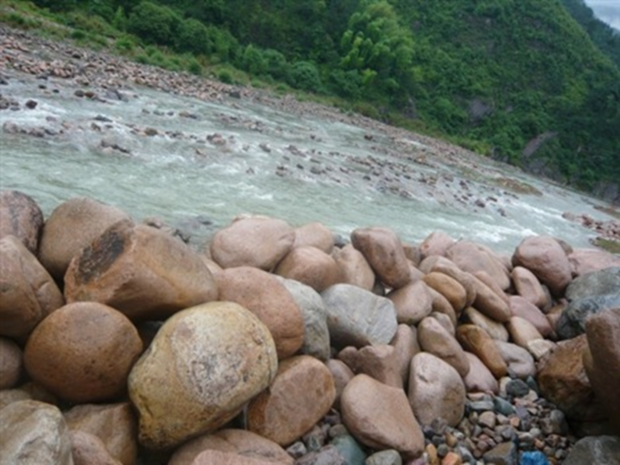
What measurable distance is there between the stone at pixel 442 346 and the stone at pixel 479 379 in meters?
0.08

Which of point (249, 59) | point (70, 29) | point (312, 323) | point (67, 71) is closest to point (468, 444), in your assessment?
point (312, 323)

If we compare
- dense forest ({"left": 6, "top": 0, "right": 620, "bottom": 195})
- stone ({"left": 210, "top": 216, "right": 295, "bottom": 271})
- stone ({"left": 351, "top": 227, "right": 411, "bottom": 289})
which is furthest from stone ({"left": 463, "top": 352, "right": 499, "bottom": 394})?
dense forest ({"left": 6, "top": 0, "right": 620, "bottom": 195})

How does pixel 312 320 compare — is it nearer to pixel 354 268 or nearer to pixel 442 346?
pixel 354 268

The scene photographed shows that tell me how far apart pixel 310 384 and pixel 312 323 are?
565mm

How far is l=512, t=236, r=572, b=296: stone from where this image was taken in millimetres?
7180

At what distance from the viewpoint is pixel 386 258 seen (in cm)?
539

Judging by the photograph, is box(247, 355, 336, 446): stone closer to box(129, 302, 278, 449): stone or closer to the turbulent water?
box(129, 302, 278, 449): stone

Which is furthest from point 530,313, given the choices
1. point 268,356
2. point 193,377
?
point 193,377

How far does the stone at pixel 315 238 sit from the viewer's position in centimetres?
571

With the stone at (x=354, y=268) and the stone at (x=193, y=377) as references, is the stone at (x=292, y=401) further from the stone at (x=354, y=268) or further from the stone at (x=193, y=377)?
the stone at (x=354, y=268)

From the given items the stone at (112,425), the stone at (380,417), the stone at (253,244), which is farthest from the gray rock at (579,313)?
the stone at (112,425)

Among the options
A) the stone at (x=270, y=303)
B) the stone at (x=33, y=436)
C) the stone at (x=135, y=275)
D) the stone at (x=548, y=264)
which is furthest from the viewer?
the stone at (x=548, y=264)

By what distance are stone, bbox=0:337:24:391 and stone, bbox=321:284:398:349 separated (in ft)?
8.08

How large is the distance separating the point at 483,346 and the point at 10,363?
4.21 metres
